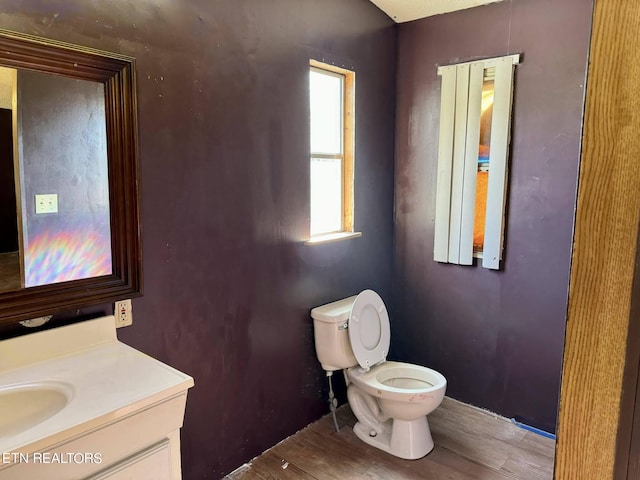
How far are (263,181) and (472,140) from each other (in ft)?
4.29

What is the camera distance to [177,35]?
1918mm

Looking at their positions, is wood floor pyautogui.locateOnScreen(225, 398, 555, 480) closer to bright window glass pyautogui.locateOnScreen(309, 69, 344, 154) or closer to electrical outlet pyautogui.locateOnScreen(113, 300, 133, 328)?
electrical outlet pyautogui.locateOnScreen(113, 300, 133, 328)

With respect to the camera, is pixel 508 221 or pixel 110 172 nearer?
pixel 110 172

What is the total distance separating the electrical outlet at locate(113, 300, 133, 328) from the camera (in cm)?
181

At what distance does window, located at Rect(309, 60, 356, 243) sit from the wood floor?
45.2 inches

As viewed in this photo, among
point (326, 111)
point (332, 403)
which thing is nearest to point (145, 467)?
point (332, 403)

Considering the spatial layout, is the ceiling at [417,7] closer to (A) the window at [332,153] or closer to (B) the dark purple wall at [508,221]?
(B) the dark purple wall at [508,221]

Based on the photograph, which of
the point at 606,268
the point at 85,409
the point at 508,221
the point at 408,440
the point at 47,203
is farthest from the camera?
the point at 508,221

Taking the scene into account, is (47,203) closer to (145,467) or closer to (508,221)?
(145,467)

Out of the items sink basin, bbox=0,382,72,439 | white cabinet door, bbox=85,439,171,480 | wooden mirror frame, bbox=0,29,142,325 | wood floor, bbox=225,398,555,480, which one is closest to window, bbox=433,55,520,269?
wood floor, bbox=225,398,555,480

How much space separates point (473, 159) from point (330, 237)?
969 mm

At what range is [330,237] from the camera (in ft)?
9.15

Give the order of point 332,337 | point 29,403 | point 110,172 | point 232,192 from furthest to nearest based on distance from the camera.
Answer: point 332,337
point 232,192
point 110,172
point 29,403

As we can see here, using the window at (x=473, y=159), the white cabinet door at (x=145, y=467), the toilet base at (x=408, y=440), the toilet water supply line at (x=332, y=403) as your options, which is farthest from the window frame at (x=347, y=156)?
the white cabinet door at (x=145, y=467)
